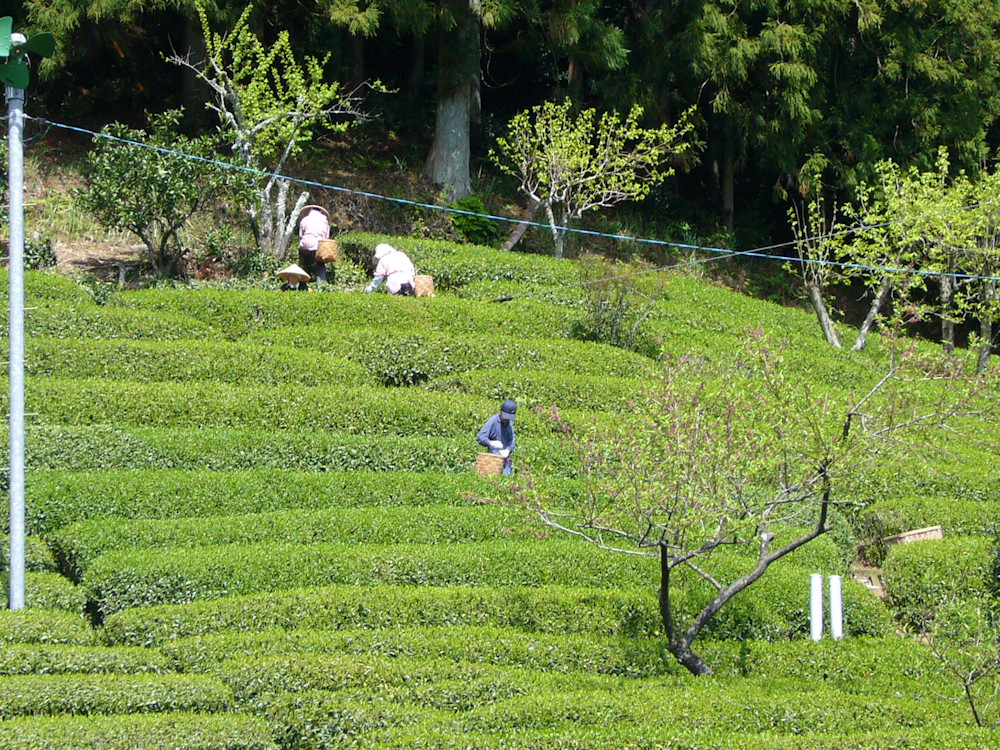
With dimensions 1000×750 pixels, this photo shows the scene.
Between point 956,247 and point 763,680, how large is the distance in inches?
539

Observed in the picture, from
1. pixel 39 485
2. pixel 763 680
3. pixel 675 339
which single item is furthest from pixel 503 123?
pixel 763 680

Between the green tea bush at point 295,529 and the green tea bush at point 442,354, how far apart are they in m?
4.55

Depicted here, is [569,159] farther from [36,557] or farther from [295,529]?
Result: [36,557]

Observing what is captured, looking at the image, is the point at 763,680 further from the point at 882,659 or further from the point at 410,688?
the point at 410,688

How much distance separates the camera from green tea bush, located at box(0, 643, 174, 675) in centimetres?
1060

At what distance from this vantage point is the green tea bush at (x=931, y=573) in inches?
559

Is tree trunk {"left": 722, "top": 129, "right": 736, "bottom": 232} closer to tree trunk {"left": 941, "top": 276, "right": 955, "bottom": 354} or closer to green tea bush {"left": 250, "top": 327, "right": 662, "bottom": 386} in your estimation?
tree trunk {"left": 941, "top": 276, "right": 955, "bottom": 354}

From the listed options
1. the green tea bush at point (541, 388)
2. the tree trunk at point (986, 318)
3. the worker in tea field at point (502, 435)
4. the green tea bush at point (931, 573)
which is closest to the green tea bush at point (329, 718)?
the worker in tea field at point (502, 435)

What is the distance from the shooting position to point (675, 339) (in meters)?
21.5

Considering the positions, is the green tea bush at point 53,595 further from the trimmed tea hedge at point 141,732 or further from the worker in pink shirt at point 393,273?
the worker in pink shirt at point 393,273

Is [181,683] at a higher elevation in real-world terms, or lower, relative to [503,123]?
lower

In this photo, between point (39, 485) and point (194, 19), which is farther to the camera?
point (194, 19)

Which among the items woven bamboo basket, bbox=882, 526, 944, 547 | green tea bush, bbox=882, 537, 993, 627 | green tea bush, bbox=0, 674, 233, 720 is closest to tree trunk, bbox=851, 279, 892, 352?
woven bamboo basket, bbox=882, 526, 944, 547

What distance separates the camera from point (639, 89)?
28000 millimetres
